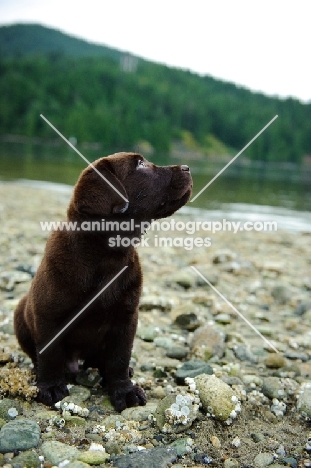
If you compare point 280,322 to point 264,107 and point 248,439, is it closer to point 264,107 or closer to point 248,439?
point 248,439

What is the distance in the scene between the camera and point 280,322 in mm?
7613

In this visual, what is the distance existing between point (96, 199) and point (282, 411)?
8.25 ft

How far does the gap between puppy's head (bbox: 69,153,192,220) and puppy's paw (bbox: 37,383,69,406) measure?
59.7 inches

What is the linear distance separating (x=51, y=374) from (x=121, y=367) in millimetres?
614

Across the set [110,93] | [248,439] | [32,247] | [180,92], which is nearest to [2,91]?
[110,93]

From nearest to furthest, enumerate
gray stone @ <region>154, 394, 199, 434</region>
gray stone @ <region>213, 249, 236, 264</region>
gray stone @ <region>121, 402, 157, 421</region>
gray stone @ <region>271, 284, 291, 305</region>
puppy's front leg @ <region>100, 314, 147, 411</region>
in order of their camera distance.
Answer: gray stone @ <region>154, 394, 199, 434</region>
gray stone @ <region>121, 402, 157, 421</region>
puppy's front leg @ <region>100, 314, 147, 411</region>
gray stone @ <region>271, 284, 291, 305</region>
gray stone @ <region>213, 249, 236, 264</region>

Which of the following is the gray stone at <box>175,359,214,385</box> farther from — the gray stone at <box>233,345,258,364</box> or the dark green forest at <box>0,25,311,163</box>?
the dark green forest at <box>0,25,311,163</box>

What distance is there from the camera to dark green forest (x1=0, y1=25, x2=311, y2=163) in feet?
355

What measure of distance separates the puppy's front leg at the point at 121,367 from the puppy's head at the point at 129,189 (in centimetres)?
97

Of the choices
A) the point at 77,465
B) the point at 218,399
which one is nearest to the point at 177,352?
the point at 218,399

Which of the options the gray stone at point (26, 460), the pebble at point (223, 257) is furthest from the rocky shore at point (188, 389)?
the pebble at point (223, 257)

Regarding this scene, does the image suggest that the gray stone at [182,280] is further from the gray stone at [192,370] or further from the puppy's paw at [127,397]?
the puppy's paw at [127,397]

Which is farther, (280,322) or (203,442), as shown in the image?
(280,322)

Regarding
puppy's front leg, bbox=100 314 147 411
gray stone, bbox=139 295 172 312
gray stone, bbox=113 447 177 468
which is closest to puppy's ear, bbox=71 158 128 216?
puppy's front leg, bbox=100 314 147 411
